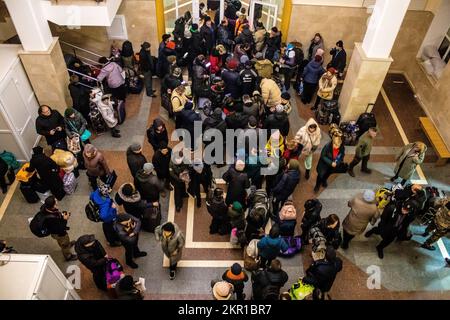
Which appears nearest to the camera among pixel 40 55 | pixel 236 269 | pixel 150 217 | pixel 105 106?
pixel 236 269

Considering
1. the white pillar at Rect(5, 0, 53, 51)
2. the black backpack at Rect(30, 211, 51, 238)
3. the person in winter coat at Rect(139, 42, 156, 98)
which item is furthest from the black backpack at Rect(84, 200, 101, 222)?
the person in winter coat at Rect(139, 42, 156, 98)

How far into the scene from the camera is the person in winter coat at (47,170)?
7.16m

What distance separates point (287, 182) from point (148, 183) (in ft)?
8.58

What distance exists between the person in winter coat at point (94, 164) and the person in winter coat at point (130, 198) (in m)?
1.15

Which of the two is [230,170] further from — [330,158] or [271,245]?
[330,158]

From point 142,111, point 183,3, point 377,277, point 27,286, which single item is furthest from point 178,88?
point 183,3

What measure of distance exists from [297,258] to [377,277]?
1552 millimetres

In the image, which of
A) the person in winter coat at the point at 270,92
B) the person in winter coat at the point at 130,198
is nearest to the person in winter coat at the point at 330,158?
the person in winter coat at the point at 270,92

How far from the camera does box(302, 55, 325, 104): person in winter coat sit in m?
9.94

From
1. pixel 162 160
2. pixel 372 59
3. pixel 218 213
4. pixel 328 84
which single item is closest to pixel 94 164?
pixel 162 160

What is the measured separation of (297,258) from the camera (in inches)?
293

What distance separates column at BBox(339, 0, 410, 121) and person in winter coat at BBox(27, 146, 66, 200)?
712cm

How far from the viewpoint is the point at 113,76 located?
970 cm

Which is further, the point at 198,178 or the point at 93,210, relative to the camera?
the point at 198,178
